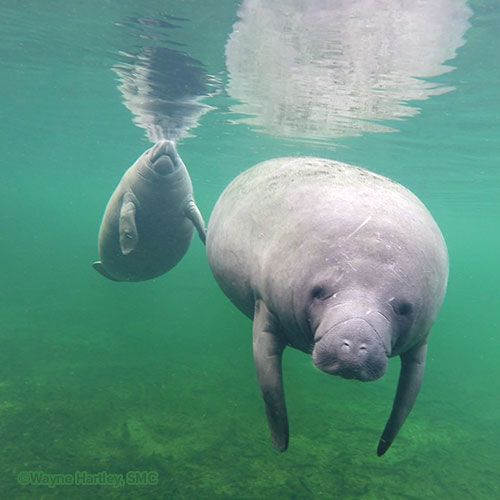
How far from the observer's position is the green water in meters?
5.82

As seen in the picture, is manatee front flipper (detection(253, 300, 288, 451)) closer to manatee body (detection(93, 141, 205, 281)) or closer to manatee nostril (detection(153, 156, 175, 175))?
manatee body (detection(93, 141, 205, 281))

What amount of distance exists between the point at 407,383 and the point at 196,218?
4591 millimetres

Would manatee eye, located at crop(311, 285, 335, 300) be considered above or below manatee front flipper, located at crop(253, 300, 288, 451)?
above

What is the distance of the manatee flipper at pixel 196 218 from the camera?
699 centimetres

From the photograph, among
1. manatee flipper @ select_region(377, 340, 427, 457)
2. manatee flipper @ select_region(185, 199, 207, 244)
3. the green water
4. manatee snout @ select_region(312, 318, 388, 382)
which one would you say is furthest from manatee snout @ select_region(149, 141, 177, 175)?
manatee snout @ select_region(312, 318, 388, 382)

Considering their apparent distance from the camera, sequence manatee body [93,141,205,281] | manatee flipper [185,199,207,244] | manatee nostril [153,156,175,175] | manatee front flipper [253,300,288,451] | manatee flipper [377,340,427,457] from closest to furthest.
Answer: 1. manatee front flipper [253,300,288,451]
2. manatee flipper [377,340,427,457]
3. manatee flipper [185,199,207,244]
4. manatee body [93,141,205,281]
5. manatee nostril [153,156,175,175]

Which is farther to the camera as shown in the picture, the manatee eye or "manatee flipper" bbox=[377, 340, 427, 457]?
"manatee flipper" bbox=[377, 340, 427, 457]

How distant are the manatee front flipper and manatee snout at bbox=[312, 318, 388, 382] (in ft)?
3.14

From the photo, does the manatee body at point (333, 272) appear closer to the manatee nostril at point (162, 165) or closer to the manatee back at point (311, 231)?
the manatee back at point (311, 231)

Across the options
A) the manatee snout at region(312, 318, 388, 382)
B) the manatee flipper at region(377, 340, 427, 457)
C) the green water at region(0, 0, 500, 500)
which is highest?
the manatee snout at region(312, 318, 388, 382)

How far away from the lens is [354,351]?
212 cm

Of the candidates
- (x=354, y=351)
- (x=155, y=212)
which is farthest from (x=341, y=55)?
(x=354, y=351)

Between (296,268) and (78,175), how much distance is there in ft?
163

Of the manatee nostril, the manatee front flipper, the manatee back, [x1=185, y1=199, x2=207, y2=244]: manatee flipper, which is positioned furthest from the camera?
the manatee nostril
